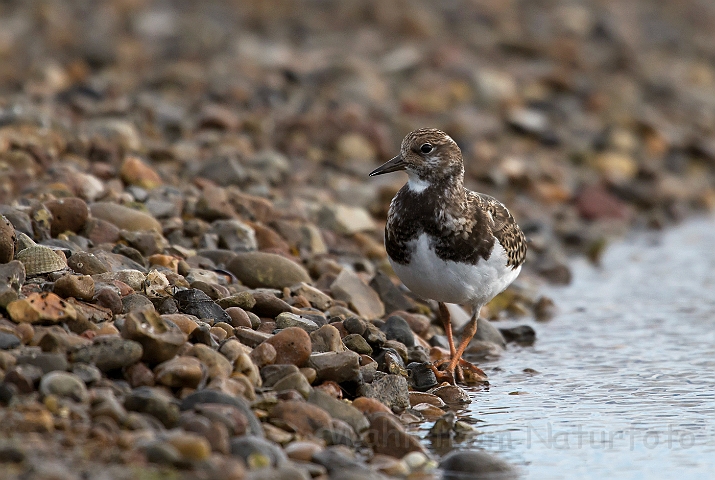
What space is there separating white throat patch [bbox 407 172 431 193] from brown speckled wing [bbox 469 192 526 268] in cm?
38

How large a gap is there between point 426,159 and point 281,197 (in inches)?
124

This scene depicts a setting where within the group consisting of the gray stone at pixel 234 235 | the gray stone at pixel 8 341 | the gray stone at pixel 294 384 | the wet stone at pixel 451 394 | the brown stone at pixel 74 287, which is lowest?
the gray stone at pixel 8 341

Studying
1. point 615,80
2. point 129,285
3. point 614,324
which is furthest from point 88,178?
point 615,80

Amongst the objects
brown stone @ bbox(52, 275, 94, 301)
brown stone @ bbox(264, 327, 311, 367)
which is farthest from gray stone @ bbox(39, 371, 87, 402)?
brown stone @ bbox(264, 327, 311, 367)

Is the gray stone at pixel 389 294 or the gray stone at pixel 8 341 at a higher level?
the gray stone at pixel 389 294

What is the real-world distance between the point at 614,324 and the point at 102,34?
33.8 ft

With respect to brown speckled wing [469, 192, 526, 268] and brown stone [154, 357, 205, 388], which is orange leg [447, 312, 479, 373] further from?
brown stone [154, 357, 205, 388]

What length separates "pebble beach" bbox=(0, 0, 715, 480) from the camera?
229 inches

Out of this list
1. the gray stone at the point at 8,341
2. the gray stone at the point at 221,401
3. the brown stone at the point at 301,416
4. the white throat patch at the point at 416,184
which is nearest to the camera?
the gray stone at the point at 221,401

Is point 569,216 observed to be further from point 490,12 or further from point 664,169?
point 490,12

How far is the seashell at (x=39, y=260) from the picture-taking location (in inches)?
270

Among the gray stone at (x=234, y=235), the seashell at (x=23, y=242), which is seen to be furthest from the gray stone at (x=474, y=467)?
the gray stone at (x=234, y=235)

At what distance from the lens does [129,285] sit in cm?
711

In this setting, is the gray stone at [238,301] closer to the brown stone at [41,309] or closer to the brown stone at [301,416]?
the brown stone at [41,309]
